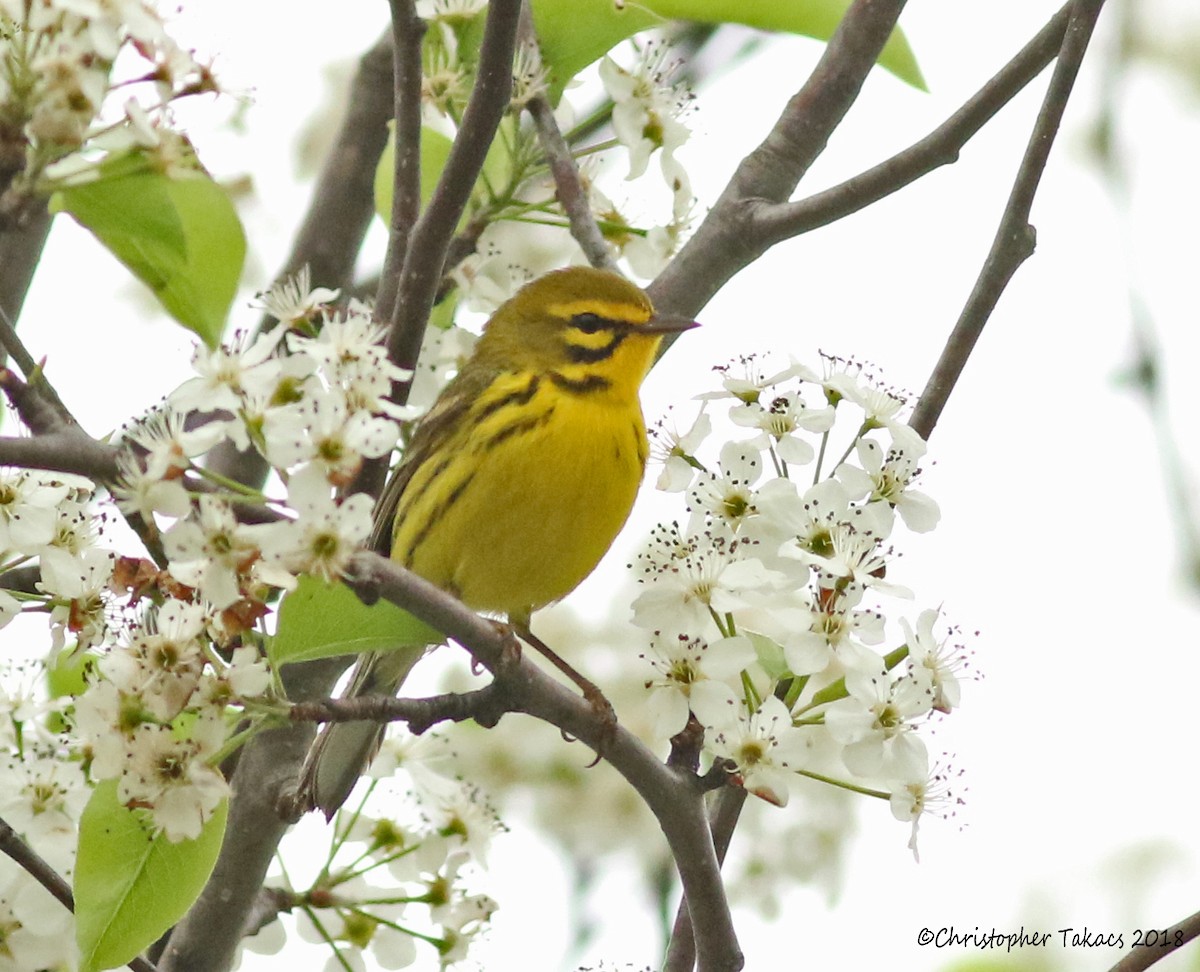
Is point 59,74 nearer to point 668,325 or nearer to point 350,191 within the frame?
point 668,325

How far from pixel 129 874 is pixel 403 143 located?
138 cm

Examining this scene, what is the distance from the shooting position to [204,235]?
2.85 m

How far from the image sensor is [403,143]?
2973 mm

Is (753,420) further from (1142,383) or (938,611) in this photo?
(1142,383)

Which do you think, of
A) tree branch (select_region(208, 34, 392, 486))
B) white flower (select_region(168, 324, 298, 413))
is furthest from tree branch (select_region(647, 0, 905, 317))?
white flower (select_region(168, 324, 298, 413))

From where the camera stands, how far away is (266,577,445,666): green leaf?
2434mm

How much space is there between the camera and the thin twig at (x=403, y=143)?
2725mm

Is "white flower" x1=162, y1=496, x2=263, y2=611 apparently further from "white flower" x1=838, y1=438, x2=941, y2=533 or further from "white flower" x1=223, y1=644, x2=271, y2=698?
"white flower" x1=838, y1=438, x2=941, y2=533

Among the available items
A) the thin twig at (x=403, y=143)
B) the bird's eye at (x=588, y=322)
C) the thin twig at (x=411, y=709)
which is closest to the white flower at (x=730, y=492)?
the thin twig at (x=411, y=709)

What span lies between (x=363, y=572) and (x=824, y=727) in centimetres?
93

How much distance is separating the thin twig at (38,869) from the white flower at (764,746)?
40.2 inches

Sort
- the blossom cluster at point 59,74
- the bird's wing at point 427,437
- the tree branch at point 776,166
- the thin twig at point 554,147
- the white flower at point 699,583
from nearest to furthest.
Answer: the blossom cluster at point 59,74 < the white flower at point 699,583 < the thin twig at point 554,147 < the tree branch at point 776,166 < the bird's wing at point 427,437

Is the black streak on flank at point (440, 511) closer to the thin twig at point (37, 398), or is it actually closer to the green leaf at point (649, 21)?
the green leaf at point (649, 21)

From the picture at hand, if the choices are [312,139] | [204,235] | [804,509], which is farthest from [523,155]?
[312,139]
